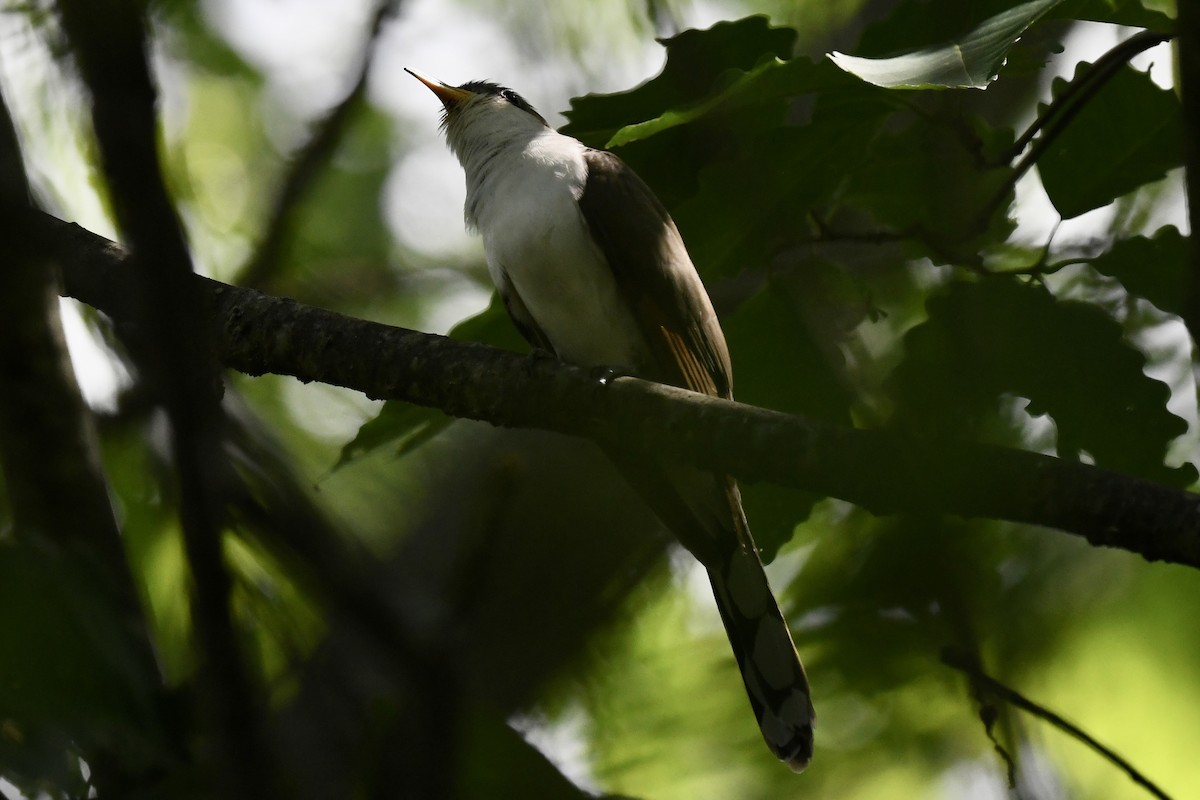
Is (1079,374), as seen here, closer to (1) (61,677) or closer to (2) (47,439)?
(1) (61,677)

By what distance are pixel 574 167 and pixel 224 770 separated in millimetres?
2973

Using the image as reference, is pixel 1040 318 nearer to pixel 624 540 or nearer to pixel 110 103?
pixel 624 540

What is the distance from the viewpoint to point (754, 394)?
292 cm

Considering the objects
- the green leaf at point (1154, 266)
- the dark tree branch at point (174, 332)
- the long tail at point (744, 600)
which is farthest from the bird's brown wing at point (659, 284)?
the dark tree branch at point (174, 332)

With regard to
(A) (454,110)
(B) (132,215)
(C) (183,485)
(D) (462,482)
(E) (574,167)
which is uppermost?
(A) (454,110)

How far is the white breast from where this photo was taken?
379 centimetres

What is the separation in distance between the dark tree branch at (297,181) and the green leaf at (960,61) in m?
1.78

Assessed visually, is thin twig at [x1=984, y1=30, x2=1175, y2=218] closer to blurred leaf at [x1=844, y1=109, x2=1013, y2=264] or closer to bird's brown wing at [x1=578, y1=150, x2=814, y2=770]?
blurred leaf at [x1=844, y1=109, x2=1013, y2=264]

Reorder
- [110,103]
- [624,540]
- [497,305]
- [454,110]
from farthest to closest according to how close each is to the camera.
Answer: [454,110]
[497,305]
[624,540]
[110,103]

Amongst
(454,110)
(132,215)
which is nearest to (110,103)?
(132,215)

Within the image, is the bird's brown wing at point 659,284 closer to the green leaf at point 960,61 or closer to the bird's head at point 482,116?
the bird's head at point 482,116

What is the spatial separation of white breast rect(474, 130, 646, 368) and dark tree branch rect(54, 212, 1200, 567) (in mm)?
950

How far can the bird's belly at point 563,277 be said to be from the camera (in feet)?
12.4

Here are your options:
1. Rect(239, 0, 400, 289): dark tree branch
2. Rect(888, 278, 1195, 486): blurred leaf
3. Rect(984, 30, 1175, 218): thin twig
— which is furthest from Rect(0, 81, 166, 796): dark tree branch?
Rect(984, 30, 1175, 218): thin twig
